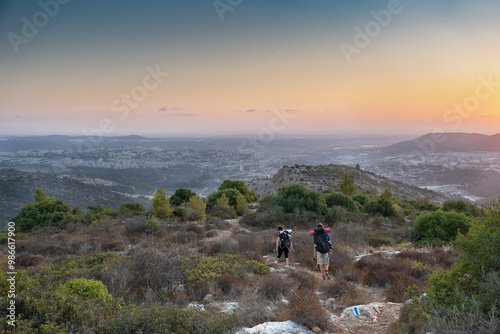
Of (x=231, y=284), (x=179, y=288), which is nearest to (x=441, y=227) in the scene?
(x=231, y=284)

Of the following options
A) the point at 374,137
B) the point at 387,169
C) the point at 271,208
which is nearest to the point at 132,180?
the point at 271,208

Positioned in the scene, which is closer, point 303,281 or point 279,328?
point 279,328

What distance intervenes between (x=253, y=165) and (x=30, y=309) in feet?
277

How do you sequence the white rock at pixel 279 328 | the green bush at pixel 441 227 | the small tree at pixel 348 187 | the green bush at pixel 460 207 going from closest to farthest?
the white rock at pixel 279 328 → the green bush at pixel 441 227 → the green bush at pixel 460 207 → the small tree at pixel 348 187

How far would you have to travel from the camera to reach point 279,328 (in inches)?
145

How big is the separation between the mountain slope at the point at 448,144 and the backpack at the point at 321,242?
10453 cm

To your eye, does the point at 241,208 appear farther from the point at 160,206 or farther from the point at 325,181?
the point at 325,181

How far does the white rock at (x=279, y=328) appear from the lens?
3.57m

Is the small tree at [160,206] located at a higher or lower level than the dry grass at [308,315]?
lower

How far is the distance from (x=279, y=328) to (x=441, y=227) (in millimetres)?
10972

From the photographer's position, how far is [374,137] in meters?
144

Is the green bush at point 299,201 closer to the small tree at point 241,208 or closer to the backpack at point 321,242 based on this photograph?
the small tree at point 241,208

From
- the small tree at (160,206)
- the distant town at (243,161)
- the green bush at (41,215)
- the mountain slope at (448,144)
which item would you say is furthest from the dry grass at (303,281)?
the mountain slope at (448,144)

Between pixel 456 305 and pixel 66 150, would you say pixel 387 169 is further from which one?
pixel 66 150
